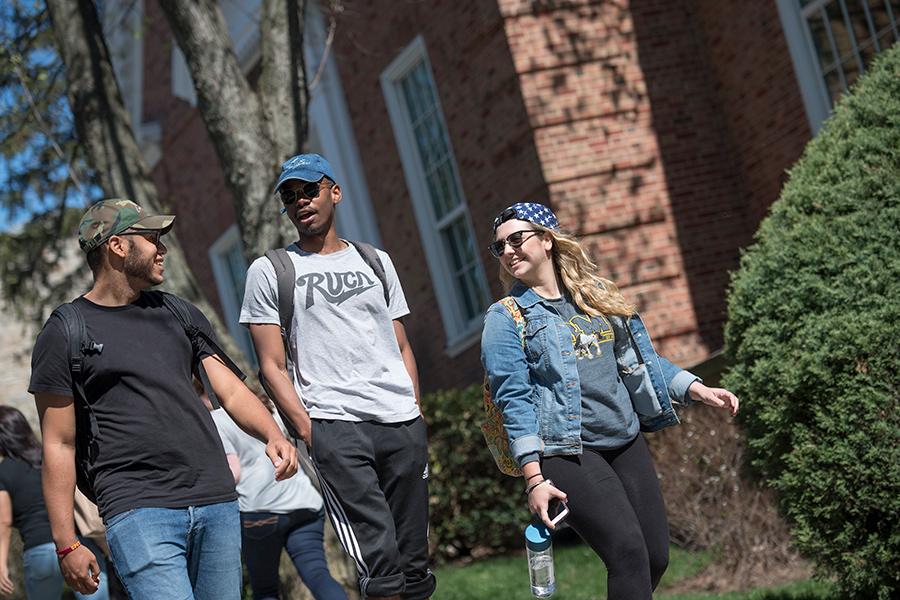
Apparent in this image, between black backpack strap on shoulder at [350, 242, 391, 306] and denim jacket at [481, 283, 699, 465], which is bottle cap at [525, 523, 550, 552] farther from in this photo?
black backpack strap on shoulder at [350, 242, 391, 306]

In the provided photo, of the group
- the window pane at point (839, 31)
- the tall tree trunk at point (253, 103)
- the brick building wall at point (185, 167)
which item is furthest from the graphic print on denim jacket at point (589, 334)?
the brick building wall at point (185, 167)

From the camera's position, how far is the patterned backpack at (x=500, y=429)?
496cm

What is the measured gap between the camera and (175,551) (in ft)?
13.8

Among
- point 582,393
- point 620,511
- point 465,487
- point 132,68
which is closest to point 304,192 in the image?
point 582,393

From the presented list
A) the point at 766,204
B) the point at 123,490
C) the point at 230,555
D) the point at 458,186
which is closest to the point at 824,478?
the point at 230,555

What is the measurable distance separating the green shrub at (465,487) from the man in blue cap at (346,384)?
561 centimetres

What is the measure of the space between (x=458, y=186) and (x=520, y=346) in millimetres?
8451

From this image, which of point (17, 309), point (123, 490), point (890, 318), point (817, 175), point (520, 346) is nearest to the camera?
point (123, 490)

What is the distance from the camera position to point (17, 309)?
1424 cm

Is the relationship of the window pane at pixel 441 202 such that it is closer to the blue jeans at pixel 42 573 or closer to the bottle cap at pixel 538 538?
the blue jeans at pixel 42 573

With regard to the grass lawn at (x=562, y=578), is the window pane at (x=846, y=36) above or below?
above

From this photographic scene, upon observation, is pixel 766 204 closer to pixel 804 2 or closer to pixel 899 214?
pixel 804 2

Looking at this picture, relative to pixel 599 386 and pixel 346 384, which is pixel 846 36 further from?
pixel 346 384

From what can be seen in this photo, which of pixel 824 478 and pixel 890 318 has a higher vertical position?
pixel 890 318
